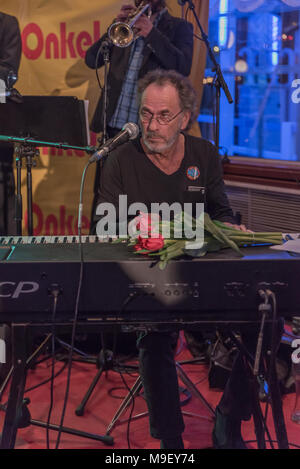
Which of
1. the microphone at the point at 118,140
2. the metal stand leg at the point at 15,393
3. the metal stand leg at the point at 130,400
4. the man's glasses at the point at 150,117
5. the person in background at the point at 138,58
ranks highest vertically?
the person in background at the point at 138,58

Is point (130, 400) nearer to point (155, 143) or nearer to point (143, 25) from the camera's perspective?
point (155, 143)

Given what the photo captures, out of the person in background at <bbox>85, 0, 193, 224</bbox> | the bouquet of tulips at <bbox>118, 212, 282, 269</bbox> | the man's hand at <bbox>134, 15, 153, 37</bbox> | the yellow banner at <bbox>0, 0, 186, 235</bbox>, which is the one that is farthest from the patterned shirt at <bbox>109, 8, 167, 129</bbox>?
the bouquet of tulips at <bbox>118, 212, 282, 269</bbox>

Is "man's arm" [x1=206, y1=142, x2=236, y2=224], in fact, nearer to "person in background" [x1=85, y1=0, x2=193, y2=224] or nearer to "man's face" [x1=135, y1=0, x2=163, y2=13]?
"person in background" [x1=85, y1=0, x2=193, y2=224]

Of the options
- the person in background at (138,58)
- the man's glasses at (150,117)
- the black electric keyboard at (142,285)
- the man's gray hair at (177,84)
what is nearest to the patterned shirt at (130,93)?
the person in background at (138,58)

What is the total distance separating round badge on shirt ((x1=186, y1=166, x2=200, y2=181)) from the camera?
2.32m

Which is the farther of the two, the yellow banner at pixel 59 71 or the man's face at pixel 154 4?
the yellow banner at pixel 59 71

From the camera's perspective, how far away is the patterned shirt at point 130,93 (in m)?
3.50

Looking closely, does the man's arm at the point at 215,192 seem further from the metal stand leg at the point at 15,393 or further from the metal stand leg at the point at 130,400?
the metal stand leg at the point at 15,393

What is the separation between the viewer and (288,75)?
4.01m

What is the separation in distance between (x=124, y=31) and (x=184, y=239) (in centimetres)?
190

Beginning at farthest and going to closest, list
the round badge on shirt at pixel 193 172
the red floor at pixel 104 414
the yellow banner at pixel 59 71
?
the yellow banner at pixel 59 71, the round badge on shirt at pixel 193 172, the red floor at pixel 104 414
